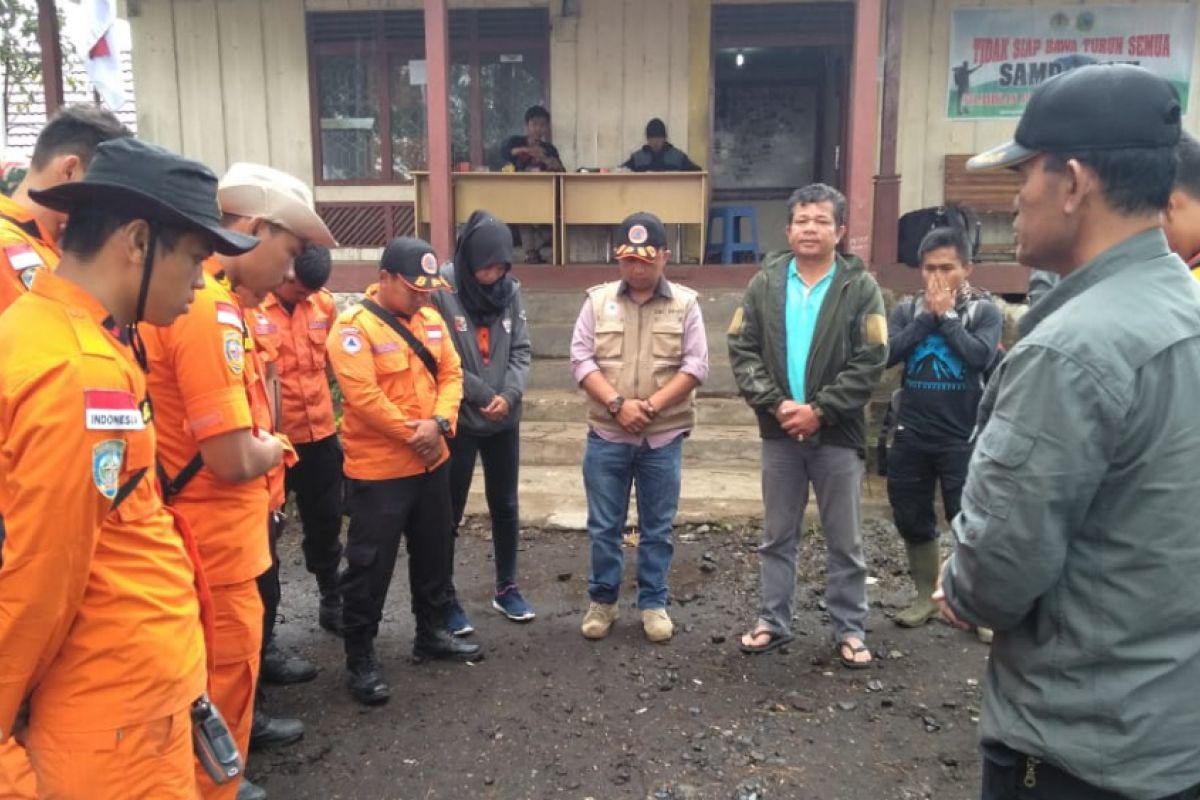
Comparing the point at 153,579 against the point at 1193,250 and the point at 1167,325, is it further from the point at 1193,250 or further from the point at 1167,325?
the point at 1193,250

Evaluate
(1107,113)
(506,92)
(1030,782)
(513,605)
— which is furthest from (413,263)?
(506,92)

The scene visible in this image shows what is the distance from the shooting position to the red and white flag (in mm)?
7848

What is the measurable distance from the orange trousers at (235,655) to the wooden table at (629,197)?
658 centimetres

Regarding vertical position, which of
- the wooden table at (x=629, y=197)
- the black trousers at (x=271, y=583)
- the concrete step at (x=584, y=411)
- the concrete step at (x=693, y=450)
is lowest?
the concrete step at (x=693, y=450)

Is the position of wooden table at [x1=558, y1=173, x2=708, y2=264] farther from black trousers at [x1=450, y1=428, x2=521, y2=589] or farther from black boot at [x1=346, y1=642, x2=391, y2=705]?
black boot at [x1=346, y1=642, x2=391, y2=705]

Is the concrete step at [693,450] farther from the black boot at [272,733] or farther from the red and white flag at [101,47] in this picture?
the red and white flag at [101,47]

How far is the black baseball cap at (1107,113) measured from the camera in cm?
151

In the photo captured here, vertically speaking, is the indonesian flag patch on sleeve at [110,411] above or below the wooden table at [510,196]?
below

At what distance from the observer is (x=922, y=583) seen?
14.4ft

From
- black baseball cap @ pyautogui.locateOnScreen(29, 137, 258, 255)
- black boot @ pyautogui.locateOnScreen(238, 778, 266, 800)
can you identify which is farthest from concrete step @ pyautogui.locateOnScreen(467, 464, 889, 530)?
black baseball cap @ pyautogui.locateOnScreen(29, 137, 258, 255)

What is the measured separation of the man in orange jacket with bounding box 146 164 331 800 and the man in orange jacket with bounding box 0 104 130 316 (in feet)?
1.63

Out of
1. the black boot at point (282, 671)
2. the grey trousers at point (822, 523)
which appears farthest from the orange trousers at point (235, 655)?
the grey trousers at point (822, 523)

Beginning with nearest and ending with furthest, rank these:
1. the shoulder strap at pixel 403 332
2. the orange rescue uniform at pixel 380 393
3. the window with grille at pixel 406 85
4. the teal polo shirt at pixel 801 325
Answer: the orange rescue uniform at pixel 380 393 < the shoulder strap at pixel 403 332 < the teal polo shirt at pixel 801 325 < the window with grille at pixel 406 85

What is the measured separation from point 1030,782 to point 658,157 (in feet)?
26.3
